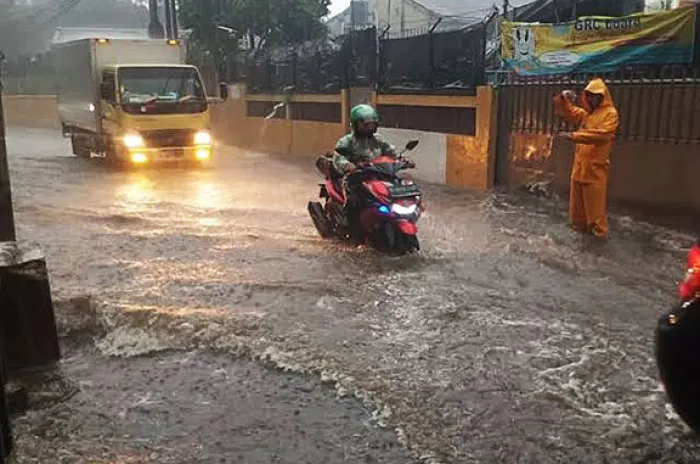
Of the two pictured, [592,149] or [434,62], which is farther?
[434,62]

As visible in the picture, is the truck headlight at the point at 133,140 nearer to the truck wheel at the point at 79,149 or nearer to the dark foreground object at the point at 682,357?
the truck wheel at the point at 79,149

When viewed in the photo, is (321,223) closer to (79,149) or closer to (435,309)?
(435,309)

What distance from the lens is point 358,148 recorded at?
8109 mm

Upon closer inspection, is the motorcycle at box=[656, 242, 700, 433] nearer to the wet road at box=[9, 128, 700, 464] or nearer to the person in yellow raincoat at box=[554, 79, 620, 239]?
the wet road at box=[9, 128, 700, 464]

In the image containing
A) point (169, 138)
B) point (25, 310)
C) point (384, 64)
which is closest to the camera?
point (25, 310)

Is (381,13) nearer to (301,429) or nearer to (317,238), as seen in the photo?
(317,238)

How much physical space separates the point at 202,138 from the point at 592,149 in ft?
31.4

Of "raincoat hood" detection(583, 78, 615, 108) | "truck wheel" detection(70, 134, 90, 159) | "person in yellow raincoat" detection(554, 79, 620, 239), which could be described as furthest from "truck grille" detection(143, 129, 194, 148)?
"raincoat hood" detection(583, 78, 615, 108)

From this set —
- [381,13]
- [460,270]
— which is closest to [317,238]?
[460,270]

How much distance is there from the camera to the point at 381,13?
30.1 meters

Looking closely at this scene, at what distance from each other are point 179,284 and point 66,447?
10.4ft

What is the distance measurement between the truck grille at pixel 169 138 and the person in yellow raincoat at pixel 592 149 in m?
9.06

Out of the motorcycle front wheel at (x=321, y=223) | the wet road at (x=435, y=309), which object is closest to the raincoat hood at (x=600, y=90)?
the wet road at (x=435, y=309)

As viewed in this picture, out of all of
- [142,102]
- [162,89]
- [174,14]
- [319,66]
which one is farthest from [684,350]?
[174,14]
